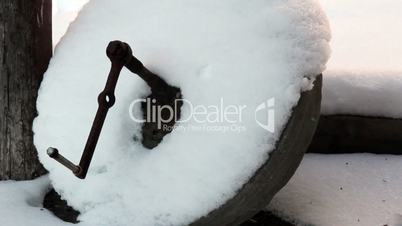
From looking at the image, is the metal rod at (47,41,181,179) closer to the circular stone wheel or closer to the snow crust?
the circular stone wheel

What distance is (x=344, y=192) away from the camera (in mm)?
2248

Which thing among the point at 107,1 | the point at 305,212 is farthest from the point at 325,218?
the point at 107,1

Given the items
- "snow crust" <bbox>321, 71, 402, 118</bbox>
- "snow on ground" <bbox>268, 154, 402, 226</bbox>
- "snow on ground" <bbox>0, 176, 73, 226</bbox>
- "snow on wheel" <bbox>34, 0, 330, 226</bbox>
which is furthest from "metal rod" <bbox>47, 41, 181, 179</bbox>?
"snow crust" <bbox>321, 71, 402, 118</bbox>

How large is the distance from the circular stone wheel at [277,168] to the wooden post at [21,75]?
32.6 inches

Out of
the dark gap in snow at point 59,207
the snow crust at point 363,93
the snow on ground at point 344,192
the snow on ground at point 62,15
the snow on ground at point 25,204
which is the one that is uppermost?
the snow on ground at point 62,15

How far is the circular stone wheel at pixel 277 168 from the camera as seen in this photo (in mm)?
1558

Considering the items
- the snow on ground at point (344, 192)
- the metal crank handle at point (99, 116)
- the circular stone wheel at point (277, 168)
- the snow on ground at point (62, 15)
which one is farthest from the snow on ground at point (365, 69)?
the snow on ground at point (62, 15)

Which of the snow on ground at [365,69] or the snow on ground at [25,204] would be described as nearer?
the snow on ground at [25,204]

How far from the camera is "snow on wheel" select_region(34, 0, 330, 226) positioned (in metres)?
1.56

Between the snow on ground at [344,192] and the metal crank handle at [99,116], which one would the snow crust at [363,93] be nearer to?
the snow on ground at [344,192]

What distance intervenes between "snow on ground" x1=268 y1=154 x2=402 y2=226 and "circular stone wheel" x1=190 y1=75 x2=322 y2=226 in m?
0.46

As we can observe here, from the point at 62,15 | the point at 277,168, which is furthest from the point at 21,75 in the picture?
the point at 62,15

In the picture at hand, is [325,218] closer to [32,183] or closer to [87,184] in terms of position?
[87,184]

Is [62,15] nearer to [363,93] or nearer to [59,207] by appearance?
[59,207]
